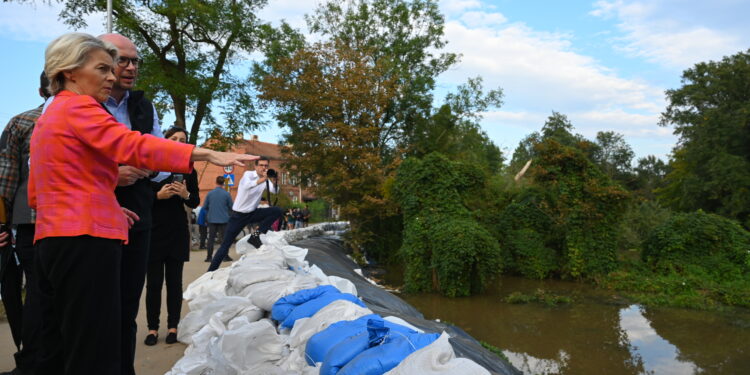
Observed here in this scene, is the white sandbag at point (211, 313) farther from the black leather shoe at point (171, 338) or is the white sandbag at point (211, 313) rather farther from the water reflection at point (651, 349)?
the water reflection at point (651, 349)

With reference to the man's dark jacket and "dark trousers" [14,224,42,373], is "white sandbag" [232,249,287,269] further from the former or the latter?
the man's dark jacket

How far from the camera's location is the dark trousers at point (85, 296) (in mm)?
1550

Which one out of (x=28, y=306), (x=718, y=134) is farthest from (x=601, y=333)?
(x=718, y=134)

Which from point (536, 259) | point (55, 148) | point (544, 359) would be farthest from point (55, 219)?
point (536, 259)

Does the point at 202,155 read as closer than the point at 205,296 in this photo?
Yes

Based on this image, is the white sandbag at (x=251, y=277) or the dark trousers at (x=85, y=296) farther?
the white sandbag at (x=251, y=277)

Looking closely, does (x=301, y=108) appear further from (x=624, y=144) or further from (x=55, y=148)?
(x=624, y=144)

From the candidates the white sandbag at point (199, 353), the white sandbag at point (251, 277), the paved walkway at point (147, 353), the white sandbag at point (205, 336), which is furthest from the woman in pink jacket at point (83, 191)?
the white sandbag at point (251, 277)

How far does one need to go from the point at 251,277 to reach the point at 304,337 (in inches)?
60.8

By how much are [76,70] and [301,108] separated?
1474 centimetres

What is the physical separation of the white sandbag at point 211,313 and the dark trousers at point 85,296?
1.94 metres

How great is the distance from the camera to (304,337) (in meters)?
2.74

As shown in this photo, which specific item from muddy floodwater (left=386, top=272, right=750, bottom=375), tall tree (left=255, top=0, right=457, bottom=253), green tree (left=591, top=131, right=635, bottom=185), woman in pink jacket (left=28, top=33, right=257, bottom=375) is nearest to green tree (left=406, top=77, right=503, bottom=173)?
tall tree (left=255, top=0, right=457, bottom=253)

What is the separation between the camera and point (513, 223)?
1214 cm
